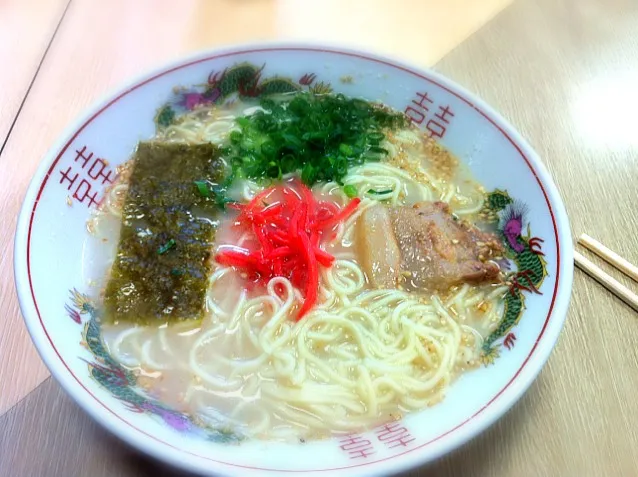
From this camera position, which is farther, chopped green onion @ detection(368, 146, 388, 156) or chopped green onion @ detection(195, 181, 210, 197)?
chopped green onion @ detection(368, 146, 388, 156)

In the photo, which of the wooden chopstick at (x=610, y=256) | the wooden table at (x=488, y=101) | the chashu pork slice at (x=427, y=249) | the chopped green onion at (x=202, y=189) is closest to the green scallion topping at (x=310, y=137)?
the chopped green onion at (x=202, y=189)

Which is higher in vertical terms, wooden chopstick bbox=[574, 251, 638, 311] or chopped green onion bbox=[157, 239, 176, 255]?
wooden chopstick bbox=[574, 251, 638, 311]

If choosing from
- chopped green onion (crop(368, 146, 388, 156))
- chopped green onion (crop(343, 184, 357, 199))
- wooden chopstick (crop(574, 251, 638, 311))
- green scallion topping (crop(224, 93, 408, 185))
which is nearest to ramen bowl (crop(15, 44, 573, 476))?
green scallion topping (crop(224, 93, 408, 185))

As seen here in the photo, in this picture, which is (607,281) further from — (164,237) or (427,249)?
(164,237)

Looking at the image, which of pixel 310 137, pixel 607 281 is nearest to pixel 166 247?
pixel 310 137

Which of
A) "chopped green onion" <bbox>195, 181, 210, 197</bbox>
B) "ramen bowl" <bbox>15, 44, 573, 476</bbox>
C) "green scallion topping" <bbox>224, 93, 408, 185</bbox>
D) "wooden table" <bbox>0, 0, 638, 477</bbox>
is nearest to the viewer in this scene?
"ramen bowl" <bbox>15, 44, 573, 476</bbox>

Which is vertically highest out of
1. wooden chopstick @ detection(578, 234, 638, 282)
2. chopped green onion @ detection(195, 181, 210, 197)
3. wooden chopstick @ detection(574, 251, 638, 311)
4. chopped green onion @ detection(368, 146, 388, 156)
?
wooden chopstick @ detection(578, 234, 638, 282)

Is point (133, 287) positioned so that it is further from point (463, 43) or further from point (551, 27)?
point (551, 27)

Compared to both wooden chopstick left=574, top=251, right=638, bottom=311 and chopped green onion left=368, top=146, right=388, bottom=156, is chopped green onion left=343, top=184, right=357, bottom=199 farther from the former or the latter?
wooden chopstick left=574, top=251, right=638, bottom=311
